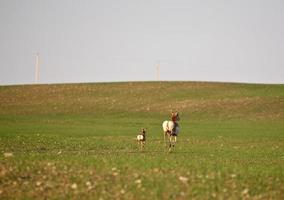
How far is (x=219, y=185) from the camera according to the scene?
19.2 metres

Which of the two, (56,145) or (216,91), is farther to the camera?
(216,91)

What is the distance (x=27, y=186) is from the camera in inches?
765

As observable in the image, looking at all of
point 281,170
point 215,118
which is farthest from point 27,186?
point 215,118

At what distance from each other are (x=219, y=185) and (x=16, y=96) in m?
85.4

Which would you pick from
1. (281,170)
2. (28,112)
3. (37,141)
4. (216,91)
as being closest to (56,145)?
(37,141)

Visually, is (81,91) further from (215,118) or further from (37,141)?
(37,141)

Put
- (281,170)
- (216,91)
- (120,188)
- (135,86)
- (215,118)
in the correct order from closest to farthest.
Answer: (120,188) → (281,170) → (215,118) → (216,91) → (135,86)

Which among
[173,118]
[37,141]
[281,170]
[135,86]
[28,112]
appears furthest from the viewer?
[135,86]

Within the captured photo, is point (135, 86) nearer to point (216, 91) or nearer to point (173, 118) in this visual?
point (216, 91)

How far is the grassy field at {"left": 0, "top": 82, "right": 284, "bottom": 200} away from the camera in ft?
61.8

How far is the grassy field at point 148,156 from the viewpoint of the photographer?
61.8 feet

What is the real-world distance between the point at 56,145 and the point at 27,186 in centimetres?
1880

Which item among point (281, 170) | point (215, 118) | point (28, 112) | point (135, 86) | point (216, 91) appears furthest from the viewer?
point (135, 86)

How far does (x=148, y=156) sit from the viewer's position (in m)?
29.5
